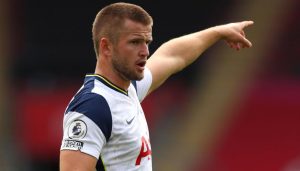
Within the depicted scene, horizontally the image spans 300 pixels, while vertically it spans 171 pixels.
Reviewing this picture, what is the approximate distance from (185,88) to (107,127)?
25.2ft

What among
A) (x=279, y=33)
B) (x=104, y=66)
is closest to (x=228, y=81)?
(x=279, y=33)

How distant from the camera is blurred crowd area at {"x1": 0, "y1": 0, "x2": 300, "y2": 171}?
33.9ft

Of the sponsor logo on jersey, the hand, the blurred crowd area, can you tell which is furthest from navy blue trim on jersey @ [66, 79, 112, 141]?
the blurred crowd area

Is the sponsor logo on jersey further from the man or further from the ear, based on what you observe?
the ear

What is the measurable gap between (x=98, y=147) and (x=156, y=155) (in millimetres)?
6840

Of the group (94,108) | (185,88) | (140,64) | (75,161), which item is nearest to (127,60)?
(140,64)

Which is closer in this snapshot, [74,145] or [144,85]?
[74,145]

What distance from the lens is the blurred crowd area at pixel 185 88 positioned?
10344 mm

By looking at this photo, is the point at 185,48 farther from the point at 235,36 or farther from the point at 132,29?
the point at 132,29

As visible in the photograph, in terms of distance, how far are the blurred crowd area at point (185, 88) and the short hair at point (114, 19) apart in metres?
6.53

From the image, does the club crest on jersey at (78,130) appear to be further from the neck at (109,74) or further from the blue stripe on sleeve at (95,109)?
the neck at (109,74)

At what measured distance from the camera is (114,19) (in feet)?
12.0

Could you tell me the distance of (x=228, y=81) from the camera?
11.5 metres

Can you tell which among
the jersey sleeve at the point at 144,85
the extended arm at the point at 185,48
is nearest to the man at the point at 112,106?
the jersey sleeve at the point at 144,85
